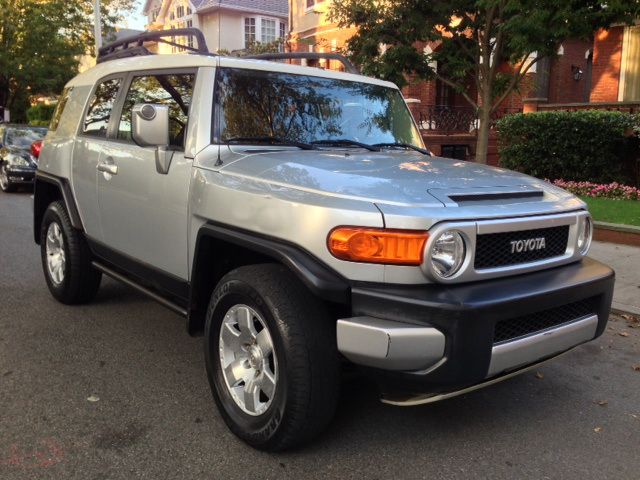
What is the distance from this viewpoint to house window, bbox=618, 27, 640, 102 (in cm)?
1455

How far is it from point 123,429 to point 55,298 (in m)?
2.65

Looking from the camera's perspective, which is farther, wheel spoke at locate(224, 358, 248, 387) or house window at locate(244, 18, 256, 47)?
house window at locate(244, 18, 256, 47)

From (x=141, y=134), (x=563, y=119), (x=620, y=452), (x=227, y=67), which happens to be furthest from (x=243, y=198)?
(x=563, y=119)

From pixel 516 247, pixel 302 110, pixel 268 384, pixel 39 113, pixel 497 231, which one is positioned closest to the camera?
pixel 497 231

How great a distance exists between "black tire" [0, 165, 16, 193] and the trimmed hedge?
11.1 meters

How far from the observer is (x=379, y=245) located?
8.71ft

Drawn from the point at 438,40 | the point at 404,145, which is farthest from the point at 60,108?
the point at 438,40

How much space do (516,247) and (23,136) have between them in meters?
14.7

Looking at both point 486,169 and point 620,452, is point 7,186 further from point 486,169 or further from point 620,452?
point 620,452

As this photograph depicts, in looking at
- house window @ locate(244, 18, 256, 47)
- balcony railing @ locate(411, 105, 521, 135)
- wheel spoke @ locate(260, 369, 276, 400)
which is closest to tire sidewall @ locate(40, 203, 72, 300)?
wheel spoke @ locate(260, 369, 276, 400)

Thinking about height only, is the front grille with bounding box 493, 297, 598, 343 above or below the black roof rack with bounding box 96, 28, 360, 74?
below

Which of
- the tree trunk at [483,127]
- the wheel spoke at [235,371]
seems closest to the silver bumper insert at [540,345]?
the wheel spoke at [235,371]

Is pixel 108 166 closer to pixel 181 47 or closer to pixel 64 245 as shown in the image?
pixel 64 245

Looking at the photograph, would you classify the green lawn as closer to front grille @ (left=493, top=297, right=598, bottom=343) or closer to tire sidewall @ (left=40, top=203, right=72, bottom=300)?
front grille @ (left=493, top=297, right=598, bottom=343)
